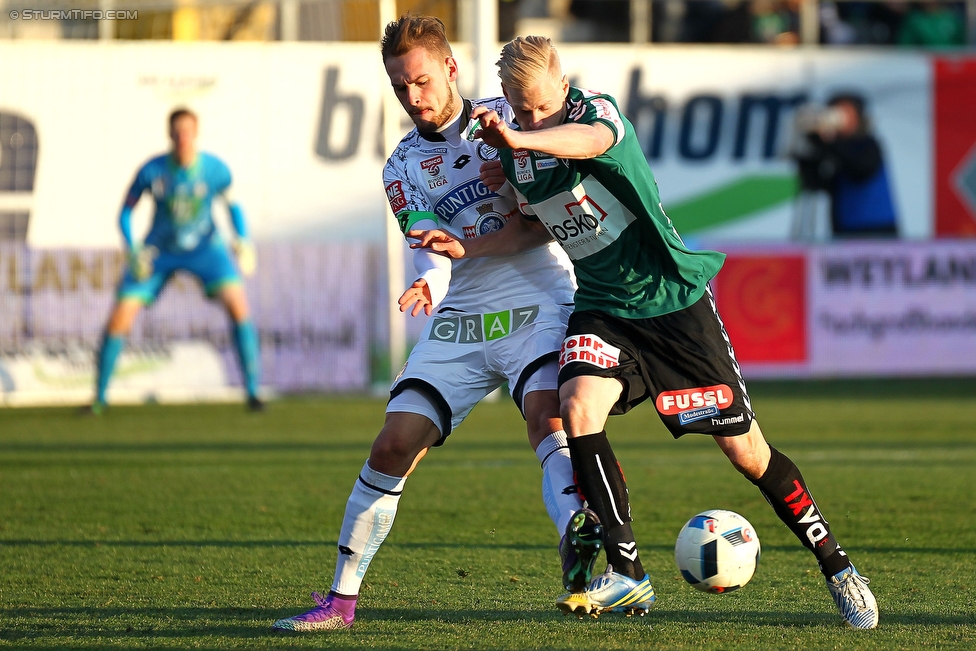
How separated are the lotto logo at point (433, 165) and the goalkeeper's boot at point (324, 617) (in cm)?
152

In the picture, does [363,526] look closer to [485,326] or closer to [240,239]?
[485,326]

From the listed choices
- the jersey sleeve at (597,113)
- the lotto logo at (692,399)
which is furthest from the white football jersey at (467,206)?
the lotto logo at (692,399)

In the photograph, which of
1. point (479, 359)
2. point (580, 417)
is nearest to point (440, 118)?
point (479, 359)

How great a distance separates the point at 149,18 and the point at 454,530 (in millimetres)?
10665

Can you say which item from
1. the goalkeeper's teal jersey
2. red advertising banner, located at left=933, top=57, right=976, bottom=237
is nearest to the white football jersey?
the goalkeeper's teal jersey

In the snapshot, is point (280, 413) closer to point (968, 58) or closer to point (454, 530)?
point (454, 530)

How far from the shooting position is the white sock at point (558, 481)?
4.21 m

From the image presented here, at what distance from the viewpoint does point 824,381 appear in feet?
51.6

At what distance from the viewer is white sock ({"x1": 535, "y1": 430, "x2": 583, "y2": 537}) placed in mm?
4215

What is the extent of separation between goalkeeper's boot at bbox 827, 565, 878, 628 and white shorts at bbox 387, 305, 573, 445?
1.16 m

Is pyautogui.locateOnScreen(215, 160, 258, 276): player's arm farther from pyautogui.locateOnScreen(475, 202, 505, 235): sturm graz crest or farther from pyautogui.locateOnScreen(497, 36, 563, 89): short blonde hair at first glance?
pyautogui.locateOnScreen(497, 36, 563, 89): short blonde hair

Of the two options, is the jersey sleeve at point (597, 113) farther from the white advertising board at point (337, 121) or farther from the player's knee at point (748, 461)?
the white advertising board at point (337, 121)

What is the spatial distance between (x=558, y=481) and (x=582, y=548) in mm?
450

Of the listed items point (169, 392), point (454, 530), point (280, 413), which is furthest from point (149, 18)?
point (454, 530)
